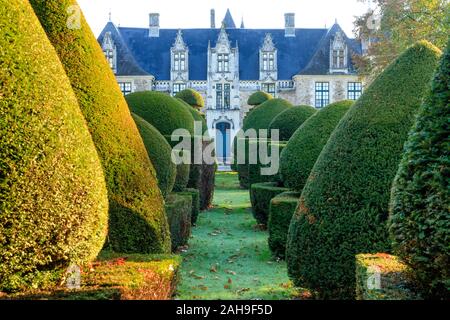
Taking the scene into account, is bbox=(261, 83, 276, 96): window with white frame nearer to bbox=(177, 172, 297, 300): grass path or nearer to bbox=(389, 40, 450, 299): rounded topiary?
bbox=(177, 172, 297, 300): grass path

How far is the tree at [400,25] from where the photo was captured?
2203 cm

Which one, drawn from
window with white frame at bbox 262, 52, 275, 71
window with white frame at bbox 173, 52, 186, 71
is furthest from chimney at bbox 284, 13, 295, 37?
window with white frame at bbox 173, 52, 186, 71

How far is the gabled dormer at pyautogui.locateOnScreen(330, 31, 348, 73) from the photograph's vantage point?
139ft

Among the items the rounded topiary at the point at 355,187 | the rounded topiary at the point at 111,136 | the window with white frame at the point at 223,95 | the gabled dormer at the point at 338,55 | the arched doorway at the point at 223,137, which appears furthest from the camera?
the window with white frame at the point at 223,95

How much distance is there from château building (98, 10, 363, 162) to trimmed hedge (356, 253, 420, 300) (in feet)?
119

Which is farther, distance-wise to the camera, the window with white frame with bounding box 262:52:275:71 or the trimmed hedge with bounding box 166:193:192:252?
the window with white frame with bounding box 262:52:275:71

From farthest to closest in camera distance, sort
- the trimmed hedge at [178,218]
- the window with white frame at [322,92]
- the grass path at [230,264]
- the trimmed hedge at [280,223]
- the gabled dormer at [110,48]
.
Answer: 1. the window with white frame at [322,92]
2. the gabled dormer at [110,48]
3. the trimmed hedge at [280,223]
4. the trimmed hedge at [178,218]
5. the grass path at [230,264]

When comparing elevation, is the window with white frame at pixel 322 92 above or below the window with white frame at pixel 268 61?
below

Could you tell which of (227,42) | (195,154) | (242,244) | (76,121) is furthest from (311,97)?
(76,121)

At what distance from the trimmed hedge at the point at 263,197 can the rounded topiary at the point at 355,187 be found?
18.7 ft

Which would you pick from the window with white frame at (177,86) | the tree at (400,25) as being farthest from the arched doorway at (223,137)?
the tree at (400,25)

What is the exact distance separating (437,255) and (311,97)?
39612 millimetres

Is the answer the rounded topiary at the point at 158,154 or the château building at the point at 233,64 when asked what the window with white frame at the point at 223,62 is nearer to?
the château building at the point at 233,64
